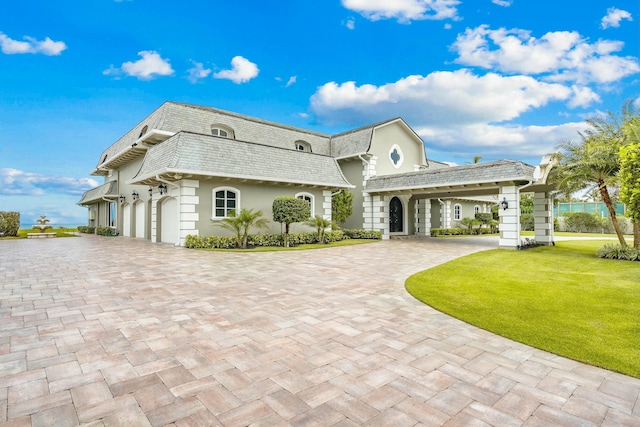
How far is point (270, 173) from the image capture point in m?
14.8

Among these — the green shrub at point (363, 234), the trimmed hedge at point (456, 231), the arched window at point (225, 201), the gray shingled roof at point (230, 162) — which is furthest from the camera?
the trimmed hedge at point (456, 231)

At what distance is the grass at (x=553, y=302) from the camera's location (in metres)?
3.53

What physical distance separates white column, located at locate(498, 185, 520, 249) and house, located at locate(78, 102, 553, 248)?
4cm

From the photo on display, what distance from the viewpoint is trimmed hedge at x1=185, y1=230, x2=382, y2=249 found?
12891 mm

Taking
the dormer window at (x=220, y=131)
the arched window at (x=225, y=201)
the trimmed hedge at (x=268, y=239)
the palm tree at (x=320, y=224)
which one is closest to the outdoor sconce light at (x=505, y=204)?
the trimmed hedge at (x=268, y=239)

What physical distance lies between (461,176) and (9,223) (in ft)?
92.1

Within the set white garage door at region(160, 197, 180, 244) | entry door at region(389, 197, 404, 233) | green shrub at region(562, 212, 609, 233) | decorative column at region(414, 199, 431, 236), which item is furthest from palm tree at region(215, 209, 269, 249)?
green shrub at region(562, 212, 609, 233)

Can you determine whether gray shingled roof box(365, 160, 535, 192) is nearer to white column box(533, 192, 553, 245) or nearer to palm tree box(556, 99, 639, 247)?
palm tree box(556, 99, 639, 247)

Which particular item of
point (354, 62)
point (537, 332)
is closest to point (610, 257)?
point (537, 332)

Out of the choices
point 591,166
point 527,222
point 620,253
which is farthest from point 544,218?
point 527,222

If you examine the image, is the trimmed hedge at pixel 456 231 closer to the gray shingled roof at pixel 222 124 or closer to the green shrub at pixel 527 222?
the green shrub at pixel 527 222

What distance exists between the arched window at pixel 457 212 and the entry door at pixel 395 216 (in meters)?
7.96

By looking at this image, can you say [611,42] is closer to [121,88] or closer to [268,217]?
[268,217]

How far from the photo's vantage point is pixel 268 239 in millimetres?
14430
